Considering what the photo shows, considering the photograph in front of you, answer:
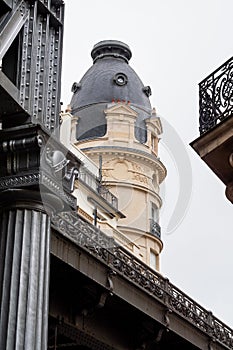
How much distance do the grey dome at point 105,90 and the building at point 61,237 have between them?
198 centimetres

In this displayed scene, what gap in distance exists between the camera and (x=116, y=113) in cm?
3925

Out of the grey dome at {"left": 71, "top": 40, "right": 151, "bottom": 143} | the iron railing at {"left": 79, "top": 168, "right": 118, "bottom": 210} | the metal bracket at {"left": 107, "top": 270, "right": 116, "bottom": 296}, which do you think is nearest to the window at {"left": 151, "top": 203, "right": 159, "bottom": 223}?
the grey dome at {"left": 71, "top": 40, "right": 151, "bottom": 143}

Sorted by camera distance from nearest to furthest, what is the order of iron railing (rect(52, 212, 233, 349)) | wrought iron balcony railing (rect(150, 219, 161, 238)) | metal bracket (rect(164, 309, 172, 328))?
iron railing (rect(52, 212, 233, 349)) → metal bracket (rect(164, 309, 172, 328)) → wrought iron balcony railing (rect(150, 219, 161, 238))

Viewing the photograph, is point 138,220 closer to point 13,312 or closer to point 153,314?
point 153,314

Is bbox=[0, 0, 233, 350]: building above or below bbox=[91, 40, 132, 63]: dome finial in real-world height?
below

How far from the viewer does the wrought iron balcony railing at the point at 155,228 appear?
38.1 meters

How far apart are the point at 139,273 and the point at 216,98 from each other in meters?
7.87

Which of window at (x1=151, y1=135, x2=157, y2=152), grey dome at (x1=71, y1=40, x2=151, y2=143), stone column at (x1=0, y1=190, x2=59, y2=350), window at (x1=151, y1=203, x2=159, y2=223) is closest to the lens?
stone column at (x1=0, y1=190, x2=59, y2=350)

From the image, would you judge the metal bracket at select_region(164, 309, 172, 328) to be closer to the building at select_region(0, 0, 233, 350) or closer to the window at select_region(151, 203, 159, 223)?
the building at select_region(0, 0, 233, 350)

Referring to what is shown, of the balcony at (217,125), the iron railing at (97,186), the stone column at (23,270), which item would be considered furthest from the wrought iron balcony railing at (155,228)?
the stone column at (23,270)

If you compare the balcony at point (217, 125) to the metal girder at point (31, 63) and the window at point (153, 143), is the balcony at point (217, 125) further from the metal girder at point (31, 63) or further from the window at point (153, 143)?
the window at point (153, 143)

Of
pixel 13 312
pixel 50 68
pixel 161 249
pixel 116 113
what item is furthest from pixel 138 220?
pixel 13 312

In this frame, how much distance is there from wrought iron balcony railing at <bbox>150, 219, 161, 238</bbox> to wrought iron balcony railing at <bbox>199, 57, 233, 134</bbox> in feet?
77.7

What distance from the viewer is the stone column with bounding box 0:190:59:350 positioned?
37.8ft
